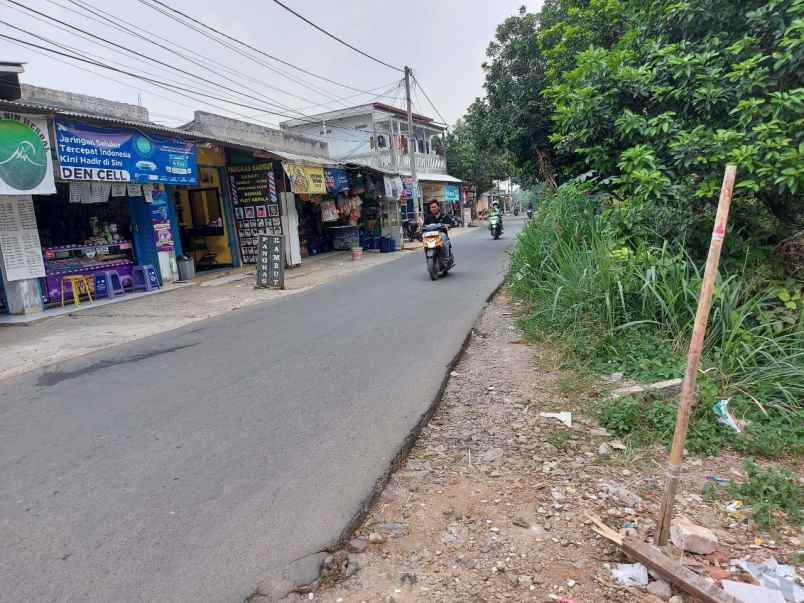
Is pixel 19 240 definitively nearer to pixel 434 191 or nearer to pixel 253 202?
pixel 253 202

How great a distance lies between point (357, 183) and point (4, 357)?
602 inches

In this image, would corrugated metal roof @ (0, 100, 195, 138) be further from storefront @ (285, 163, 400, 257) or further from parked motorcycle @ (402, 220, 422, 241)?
parked motorcycle @ (402, 220, 422, 241)

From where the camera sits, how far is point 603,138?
6.36 metres

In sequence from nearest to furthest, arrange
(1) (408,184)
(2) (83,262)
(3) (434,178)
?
(2) (83,262)
(1) (408,184)
(3) (434,178)

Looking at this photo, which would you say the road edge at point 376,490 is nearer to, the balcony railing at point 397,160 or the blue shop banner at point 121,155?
the blue shop banner at point 121,155

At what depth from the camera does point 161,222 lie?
1280 centimetres

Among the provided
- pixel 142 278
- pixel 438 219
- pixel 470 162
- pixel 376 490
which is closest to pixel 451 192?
pixel 470 162

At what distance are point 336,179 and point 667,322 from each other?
1485cm

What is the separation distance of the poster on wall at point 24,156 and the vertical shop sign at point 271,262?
427 cm

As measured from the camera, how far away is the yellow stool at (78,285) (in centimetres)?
1060

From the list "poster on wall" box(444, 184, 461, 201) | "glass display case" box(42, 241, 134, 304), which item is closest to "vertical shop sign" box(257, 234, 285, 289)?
"glass display case" box(42, 241, 134, 304)

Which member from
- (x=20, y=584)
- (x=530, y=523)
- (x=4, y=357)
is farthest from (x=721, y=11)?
(x=4, y=357)

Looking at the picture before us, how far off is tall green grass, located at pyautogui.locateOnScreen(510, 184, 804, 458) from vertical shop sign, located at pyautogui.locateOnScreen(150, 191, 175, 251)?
31.6 ft

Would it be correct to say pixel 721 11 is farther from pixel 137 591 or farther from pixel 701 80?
pixel 137 591
